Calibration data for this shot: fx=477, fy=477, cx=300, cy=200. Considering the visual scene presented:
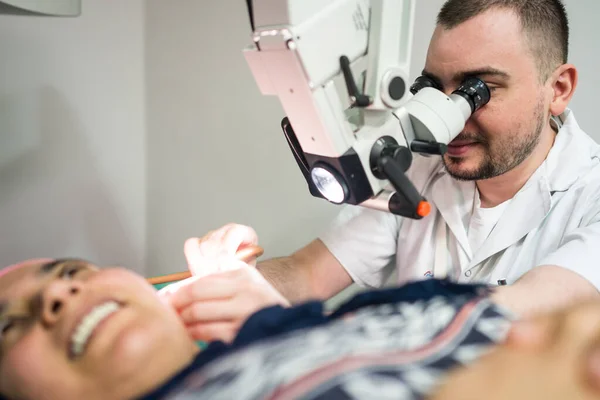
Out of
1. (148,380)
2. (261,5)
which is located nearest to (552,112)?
(261,5)

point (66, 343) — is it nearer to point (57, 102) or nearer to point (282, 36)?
point (282, 36)

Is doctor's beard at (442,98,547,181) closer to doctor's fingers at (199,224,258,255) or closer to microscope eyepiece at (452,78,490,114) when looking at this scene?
microscope eyepiece at (452,78,490,114)

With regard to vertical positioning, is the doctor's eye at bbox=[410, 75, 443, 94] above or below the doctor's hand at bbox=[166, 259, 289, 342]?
above

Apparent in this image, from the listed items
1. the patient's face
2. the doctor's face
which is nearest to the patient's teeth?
the patient's face

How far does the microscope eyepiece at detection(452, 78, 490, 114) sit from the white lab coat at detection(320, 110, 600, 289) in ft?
0.98

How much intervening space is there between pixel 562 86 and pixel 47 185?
1848 millimetres

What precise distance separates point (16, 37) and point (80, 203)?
0.68m

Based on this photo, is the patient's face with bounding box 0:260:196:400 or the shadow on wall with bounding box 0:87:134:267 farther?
the shadow on wall with bounding box 0:87:134:267

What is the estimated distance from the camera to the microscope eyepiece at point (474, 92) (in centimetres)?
111

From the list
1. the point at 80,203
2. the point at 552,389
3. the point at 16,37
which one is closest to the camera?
the point at 552,389

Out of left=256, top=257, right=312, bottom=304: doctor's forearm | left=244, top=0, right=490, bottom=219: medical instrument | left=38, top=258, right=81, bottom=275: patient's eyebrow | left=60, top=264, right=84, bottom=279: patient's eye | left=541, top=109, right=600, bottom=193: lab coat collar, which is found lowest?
left=256, top=257, right=312, bottom=304: doctor's forearm

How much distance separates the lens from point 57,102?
1.89 m

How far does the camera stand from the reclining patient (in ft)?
1.68

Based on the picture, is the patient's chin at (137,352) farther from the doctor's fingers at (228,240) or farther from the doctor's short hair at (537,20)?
the doctor's short hair at (537,20)
